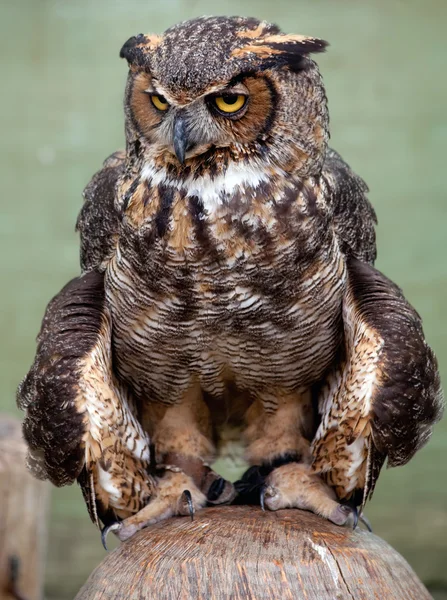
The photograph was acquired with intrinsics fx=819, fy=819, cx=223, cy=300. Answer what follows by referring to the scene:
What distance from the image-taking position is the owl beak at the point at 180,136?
1.71 meters

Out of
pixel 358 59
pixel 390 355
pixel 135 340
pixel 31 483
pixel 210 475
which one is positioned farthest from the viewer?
pixel 358 59

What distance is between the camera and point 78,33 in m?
4.39

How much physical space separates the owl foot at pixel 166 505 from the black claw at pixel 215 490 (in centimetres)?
3

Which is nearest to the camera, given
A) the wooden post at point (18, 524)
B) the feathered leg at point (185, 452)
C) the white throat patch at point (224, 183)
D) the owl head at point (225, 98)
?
the owl head at point (225, 98)

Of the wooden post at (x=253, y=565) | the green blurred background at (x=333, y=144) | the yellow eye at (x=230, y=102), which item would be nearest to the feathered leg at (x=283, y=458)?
the wooden post at (x=253, y=565)

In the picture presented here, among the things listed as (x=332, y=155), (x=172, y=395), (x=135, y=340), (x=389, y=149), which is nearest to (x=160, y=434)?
(x=172, y=395)

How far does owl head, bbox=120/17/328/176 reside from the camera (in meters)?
1.70

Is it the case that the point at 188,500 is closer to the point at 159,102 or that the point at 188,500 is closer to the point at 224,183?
the point at 224,183

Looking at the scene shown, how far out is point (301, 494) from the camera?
2.10m

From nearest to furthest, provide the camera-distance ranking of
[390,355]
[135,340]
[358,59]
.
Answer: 1. [390,355]
2. [135,340]
3. [358,59]

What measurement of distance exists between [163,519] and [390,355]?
723 millimetres

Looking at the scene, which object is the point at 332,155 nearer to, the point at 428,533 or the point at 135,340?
the point at 135,340

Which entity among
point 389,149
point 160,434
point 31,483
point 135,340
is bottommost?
point 31,483

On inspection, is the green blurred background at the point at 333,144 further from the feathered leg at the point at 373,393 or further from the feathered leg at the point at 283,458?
the feathered leg at the point at 373,393
